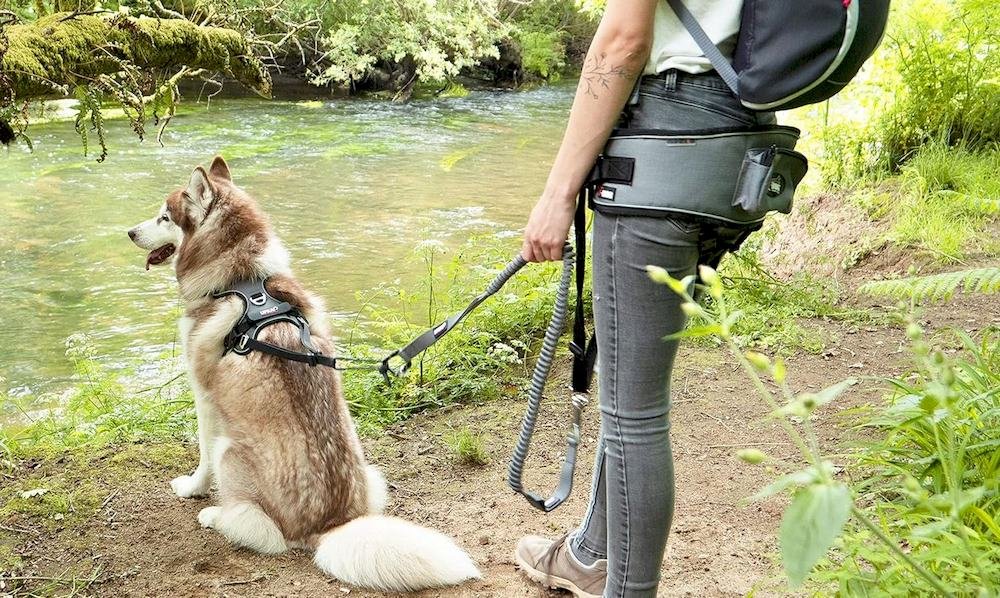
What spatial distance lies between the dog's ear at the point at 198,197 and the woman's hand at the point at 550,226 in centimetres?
194

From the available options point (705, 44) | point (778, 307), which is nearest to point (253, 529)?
point (705, 44)

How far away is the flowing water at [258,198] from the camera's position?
21.8ft

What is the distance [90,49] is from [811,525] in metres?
3.11

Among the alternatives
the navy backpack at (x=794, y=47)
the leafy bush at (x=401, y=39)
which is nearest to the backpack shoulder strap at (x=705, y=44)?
the navy backpack at (x=794, y=47)

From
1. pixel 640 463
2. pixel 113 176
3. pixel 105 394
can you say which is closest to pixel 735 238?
pixel 640 463

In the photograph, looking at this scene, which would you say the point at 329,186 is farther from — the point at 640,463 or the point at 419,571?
the point at 640,463

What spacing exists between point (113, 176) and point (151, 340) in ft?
16.9

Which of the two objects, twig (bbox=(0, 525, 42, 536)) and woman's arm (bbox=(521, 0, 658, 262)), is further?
twig (bbox=(0, 525, 42, 536))

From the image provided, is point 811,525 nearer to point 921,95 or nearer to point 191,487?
point 191,487

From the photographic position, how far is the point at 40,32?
294 cm

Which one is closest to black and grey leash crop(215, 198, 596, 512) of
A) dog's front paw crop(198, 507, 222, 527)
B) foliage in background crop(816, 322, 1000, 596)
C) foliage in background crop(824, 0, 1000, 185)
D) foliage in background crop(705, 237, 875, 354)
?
dog's front paw crop(198, 507, 222, 527)

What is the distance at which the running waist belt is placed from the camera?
1690 millimetres

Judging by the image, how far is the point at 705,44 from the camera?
5.35 feet

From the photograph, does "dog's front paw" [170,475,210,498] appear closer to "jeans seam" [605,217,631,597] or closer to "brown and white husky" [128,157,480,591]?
"brown and white husky" [128,157,480,591]
